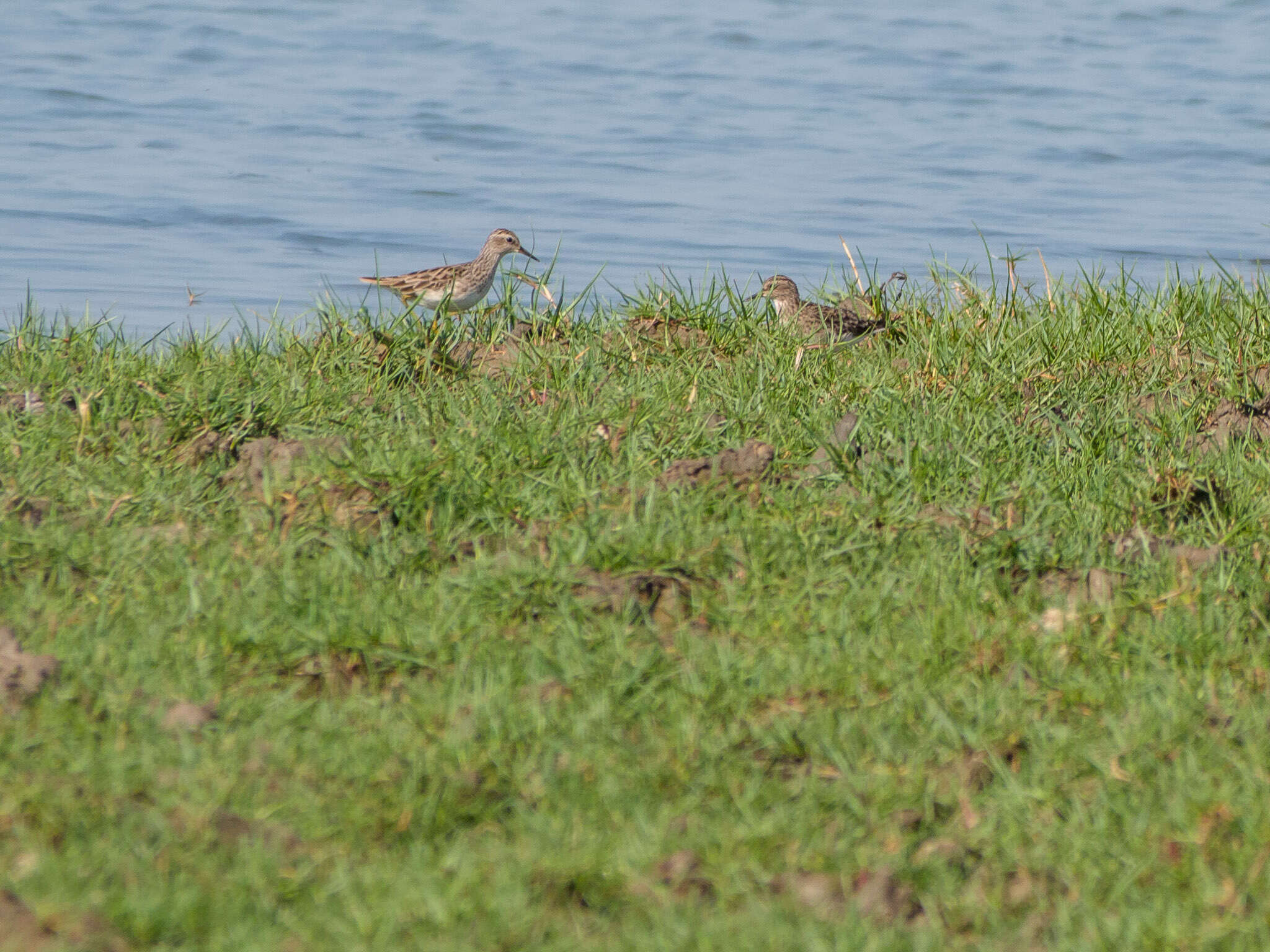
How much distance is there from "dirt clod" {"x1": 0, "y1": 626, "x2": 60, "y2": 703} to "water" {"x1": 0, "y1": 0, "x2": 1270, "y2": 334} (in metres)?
3.96

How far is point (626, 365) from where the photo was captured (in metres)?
6.81

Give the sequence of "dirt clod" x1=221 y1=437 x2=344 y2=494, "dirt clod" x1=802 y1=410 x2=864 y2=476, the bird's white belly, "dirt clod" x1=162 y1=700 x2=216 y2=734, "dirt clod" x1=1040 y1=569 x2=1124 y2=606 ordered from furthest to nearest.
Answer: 1. the bird's white belly
2. "dirt clod" x1=802 y1=410 x2=864 y2=476
3. "dirt clod" x1=221 y1=437 x2=344 y2=494
4. "dirt clod" x1=1040 y1=569 x2=1124 y2=606
5. "dirt clod" x1=162 y1=700 x2=216 y2=734

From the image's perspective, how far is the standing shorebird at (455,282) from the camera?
8250 millimetres

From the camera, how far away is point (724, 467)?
5504 mm

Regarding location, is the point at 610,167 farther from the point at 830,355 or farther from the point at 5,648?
the point at 5,648

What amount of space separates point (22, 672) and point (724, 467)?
2.27 m

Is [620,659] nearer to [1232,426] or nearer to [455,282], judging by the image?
[1232,426]

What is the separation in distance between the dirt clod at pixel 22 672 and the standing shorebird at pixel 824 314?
3986 mm

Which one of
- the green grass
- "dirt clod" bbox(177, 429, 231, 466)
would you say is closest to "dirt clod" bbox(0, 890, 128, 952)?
the green grass

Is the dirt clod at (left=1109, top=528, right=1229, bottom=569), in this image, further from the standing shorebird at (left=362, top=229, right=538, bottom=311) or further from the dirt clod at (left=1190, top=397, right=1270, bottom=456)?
the standing shorebird at (left=362, top=229, right=538, bottom=311)

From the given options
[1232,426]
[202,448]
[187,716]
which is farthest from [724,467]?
[187,716]

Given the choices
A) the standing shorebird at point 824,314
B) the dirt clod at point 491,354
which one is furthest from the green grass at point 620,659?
the standing shorebird at point 824,314

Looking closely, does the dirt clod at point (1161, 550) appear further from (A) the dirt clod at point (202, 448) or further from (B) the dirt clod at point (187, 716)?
(A) the dirt clod at point (202, 448)

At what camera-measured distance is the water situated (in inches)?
471
